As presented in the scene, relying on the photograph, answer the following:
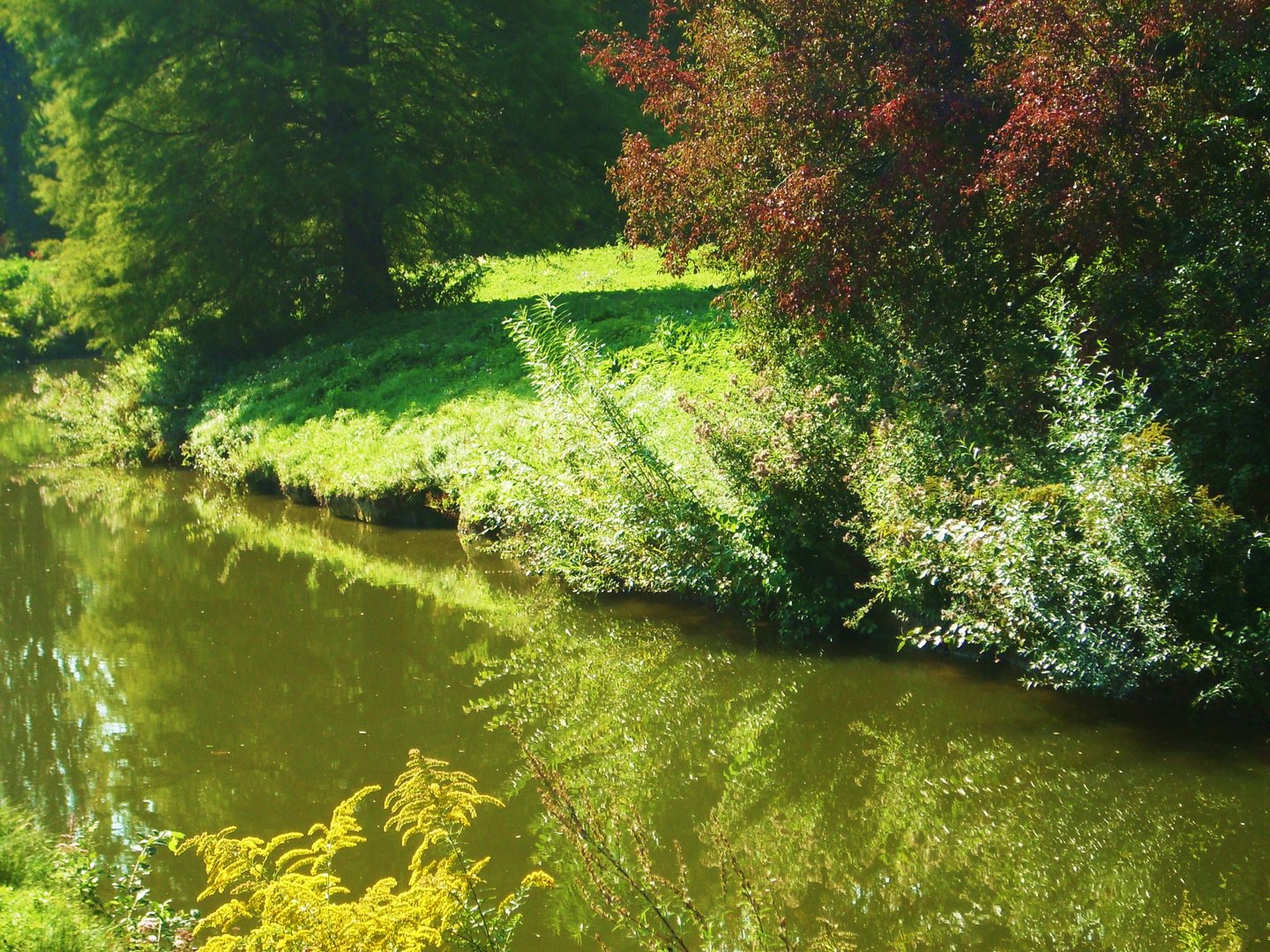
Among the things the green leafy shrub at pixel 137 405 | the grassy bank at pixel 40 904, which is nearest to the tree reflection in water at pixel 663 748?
the grassy bank at pixel 40 904

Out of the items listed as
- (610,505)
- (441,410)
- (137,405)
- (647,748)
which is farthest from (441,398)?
(647,748)

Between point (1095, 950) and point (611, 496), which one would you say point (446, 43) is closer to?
point (611, 496)

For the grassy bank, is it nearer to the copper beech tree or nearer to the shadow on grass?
the copper beech tree

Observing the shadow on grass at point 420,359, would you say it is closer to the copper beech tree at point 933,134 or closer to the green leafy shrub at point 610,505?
the copper beech tree at point 933,134

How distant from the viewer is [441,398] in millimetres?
15039

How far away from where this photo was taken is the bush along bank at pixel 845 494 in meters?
6.59

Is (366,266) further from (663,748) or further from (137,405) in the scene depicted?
(663,748)

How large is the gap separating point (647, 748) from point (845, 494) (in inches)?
106

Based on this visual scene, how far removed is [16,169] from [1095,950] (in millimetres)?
47738

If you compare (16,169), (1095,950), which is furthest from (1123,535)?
(16,169)

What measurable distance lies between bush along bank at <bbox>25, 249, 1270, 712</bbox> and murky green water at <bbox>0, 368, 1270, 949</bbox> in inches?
19.8

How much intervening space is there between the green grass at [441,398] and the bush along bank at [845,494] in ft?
0.19

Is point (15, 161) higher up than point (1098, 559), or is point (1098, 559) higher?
point (15, 161)

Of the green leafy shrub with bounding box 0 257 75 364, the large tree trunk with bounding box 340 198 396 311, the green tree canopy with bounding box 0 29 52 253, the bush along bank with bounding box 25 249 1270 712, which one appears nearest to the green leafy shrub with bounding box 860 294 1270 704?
the bush along bank with bounding box 25 249 1270 712
